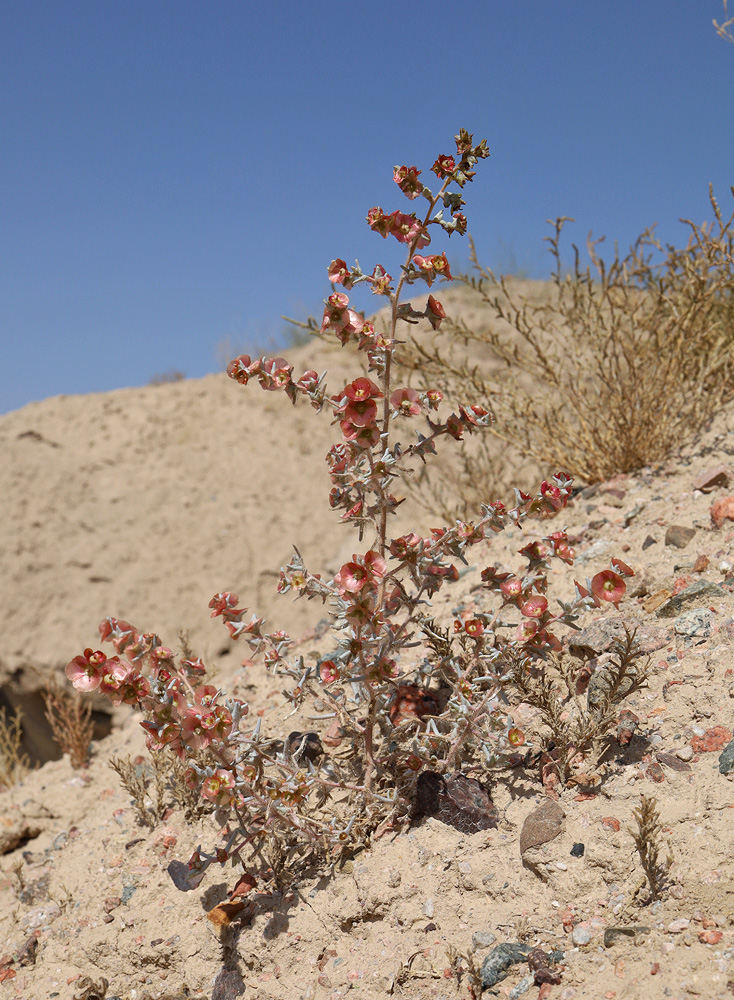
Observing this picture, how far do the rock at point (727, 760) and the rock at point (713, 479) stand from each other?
1.60 m

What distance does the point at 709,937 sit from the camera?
1.61m

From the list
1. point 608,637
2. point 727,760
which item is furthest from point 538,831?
point 608,637

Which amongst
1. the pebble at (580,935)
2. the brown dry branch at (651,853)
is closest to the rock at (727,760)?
the brown dry branch at (651,853)

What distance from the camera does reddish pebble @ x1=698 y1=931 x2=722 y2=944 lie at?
1.60 metres

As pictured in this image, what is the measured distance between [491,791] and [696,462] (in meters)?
2.22

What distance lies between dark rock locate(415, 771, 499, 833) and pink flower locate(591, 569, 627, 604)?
2.24 ft

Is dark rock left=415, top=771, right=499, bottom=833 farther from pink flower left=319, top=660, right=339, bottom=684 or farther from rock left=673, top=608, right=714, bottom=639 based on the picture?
rock left=673, top=608, right=714, bottom=639

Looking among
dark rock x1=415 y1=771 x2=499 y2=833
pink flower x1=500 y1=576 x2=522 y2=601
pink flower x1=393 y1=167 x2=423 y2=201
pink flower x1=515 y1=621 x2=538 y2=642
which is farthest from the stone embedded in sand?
pink flower x1=393 y1=167 x2=423 y2=201

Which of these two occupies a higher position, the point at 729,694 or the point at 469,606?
the point at 469,606

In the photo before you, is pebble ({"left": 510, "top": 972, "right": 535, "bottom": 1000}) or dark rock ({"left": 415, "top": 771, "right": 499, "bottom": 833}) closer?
pebble ({"left": 510, "top": 972, "right": 535, "bottom": 1000})

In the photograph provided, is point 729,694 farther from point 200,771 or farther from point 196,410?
point 196,410

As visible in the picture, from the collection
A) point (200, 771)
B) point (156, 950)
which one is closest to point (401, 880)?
point (200, 771)

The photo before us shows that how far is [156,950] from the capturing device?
7.40ft

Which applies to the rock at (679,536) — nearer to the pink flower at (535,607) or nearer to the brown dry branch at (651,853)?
the pink flower at (535,607)
